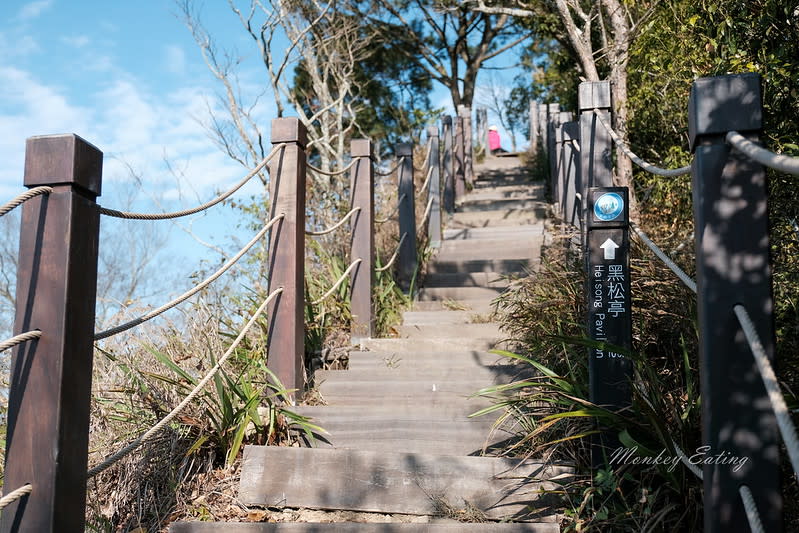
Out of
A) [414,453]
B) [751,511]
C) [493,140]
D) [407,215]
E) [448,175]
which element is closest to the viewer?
[751,511]

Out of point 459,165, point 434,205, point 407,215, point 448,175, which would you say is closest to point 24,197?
point 407,215

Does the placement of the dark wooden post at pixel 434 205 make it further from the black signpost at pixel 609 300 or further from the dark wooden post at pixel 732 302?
the dark wooden post at pixel 732 302

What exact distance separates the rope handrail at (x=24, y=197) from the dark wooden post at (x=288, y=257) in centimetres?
164

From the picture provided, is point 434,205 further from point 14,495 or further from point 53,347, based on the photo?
point 14,495

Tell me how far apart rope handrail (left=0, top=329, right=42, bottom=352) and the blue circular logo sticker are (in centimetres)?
188

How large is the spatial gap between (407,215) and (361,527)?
12.1 ft

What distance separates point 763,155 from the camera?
146 centimetres

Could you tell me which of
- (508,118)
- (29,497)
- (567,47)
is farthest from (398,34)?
(29,497)

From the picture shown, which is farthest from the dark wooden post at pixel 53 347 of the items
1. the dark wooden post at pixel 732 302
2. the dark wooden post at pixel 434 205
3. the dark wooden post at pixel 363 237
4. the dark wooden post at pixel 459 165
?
the dark wooden post at pixel 459 165

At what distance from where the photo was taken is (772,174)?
2623 mm

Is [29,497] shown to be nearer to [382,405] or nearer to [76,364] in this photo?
[76,364]

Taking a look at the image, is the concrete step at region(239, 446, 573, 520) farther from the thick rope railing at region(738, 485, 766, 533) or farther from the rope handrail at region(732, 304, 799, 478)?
the rope handrail at region(732, 304, 799, 478)

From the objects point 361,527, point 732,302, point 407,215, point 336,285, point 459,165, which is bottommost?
point 361,527

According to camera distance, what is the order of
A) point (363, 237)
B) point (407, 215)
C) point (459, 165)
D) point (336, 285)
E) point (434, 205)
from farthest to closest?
1. point (459, 165)
2. point (434, 205)
3. point (407, 215)
4. point (363, 237)
5. point (336, 285)
